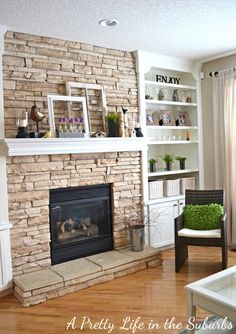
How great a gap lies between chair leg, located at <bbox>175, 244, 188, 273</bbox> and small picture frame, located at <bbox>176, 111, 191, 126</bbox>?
1.86m

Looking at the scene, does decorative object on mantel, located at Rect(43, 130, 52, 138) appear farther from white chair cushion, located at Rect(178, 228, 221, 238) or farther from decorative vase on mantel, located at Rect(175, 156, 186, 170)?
decorative vase on mantel, located at Rect(175, 156, 186, 170)

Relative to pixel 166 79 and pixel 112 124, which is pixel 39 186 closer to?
pixel 112 124

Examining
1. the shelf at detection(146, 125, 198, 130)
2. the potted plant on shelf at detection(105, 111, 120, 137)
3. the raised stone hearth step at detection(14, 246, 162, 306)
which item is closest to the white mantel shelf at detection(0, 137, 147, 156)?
the potted plant on shelf at detection(105, 111, 120, 137)

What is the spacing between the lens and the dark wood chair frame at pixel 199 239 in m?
3.41

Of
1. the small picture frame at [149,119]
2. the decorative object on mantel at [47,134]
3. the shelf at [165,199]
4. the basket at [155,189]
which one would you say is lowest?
the shelf at [165,199]

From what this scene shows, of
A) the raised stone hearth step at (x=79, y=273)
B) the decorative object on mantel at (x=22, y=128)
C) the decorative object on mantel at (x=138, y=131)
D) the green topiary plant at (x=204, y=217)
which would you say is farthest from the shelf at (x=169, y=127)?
the decorative object on mantel at (x=22, y=128)

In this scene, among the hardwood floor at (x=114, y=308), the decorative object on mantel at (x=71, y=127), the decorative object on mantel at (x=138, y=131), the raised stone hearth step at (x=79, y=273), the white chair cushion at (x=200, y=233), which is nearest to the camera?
the hardwood floor at (x=114, y=308)

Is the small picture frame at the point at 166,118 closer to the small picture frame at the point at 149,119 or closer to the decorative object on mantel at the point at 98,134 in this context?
the small picture frame at the point at 149,119

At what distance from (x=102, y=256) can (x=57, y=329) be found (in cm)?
126

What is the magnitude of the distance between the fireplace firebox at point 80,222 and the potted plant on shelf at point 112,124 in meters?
0.64

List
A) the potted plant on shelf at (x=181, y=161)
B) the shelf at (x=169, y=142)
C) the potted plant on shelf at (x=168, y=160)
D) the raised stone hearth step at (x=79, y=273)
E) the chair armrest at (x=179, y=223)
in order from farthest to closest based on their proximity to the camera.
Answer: the potted plant on shelf at (x=181, y=161), the potted plant on shelf at (x=168, y=160), the shelf at (x=169, y=142), the chair armrest at (x=179, y=223), the raised stone hearth step at (x=79, y=273)

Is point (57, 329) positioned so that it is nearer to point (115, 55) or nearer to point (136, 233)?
point (136, 233)

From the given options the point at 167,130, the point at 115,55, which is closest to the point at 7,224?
the point at 115,55

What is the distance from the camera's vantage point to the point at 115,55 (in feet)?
12.8
